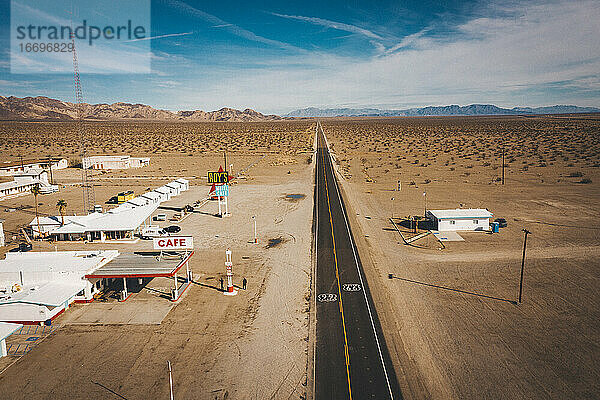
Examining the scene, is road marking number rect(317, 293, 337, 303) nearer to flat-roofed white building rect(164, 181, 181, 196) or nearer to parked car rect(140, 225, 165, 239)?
parked car rect(140, 225, 165, 239)

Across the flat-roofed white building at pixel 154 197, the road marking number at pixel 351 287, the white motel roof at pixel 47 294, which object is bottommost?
the road marking number at pixel 351 287

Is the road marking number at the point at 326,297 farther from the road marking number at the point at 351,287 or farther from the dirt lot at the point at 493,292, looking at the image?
the dirt lot at the point at 493,292

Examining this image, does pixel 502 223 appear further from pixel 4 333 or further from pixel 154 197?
pixel 154 197

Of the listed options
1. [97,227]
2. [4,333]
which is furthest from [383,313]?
[97,227]

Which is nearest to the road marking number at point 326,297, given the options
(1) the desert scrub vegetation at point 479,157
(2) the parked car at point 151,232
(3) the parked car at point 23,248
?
(2) the parked car at point 151,232

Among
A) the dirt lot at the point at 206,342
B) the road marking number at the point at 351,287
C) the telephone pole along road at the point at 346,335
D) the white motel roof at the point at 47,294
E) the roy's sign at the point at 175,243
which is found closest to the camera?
the telephone pole along road at the point at 346,335

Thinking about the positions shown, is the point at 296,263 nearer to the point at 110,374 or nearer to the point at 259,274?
the point at 259,274

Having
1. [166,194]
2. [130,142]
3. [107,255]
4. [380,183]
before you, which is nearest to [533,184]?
[380,183]
